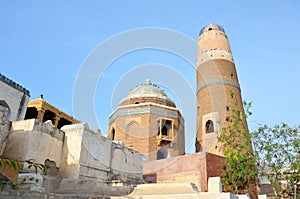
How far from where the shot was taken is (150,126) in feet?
76.9

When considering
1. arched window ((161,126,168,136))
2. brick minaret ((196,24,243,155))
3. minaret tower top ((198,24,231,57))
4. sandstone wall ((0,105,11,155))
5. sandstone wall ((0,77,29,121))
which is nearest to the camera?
sandstone wall ((0,105,11,155))

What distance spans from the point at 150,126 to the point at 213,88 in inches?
232

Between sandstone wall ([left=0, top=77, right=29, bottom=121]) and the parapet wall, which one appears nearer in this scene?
the parapet wall

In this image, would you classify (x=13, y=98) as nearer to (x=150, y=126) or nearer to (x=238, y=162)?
(x=238, y=162)

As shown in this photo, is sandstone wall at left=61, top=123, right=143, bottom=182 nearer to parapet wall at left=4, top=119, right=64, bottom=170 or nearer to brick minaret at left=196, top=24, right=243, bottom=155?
parapet wall at left=4, top=119, right=64, bottom=170

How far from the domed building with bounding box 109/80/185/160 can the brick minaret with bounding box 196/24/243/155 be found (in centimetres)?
205

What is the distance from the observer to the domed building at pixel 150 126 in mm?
23203

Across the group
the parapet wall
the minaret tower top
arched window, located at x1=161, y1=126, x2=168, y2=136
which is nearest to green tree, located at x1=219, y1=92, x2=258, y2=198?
the parapet wall

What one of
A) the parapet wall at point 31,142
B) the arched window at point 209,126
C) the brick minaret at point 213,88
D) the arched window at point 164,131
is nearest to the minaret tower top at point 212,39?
the brick minaret at point 213,88

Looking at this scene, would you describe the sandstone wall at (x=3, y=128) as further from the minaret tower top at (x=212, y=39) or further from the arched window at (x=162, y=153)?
the minaret tower top at (x=212, y=39)

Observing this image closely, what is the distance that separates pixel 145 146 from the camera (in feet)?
75.7

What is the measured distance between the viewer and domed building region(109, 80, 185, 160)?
23203 mm

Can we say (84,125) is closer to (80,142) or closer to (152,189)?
(80,142)

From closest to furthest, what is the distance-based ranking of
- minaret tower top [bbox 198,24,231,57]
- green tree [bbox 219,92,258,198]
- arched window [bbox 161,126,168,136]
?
1. green tree [bbox 219,92,258,198]
2. arched window [bbox 161,126,168,136]
3. minaret tower top [bbox 198,24,231,57]
